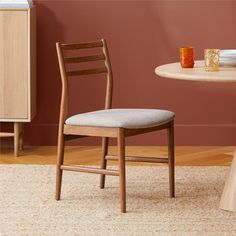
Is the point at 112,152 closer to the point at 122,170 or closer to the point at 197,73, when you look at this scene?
the point at 122,170

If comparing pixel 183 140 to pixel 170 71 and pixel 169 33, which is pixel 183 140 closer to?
pixel 169 33

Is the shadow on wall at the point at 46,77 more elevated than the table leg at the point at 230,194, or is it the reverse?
the shadow on wall at the point at 46,77

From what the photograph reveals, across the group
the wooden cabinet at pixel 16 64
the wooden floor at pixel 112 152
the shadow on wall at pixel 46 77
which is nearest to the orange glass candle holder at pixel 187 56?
the wooden floor at pixel 112 152

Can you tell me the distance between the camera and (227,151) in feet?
18.1

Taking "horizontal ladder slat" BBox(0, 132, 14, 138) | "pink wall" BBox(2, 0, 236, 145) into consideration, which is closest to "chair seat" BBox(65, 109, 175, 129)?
"horizontal ladder slat" BBox(0, 132, 14, 138)

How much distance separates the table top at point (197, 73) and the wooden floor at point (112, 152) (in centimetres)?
A: 133

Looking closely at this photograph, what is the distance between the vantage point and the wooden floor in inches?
205

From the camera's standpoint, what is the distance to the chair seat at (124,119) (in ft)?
12.8

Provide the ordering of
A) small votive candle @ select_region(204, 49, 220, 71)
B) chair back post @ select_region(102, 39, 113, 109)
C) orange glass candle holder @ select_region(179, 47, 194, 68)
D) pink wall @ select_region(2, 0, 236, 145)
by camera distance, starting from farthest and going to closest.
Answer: pink wall @ select_region(2, 0, 236, 145), chair back post @ select_region(102, 39, 113, 109), orange glass candle holder @ select_region(179, 47, 194, 68), small votive candle @ select_region(204, 49, 220, 71)

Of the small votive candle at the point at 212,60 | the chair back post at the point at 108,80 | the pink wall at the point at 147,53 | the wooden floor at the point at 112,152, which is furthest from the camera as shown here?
the pink wall at the point at 147,53

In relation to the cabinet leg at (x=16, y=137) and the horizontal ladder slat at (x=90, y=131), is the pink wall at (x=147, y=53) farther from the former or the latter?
the horizontal ladder slat at (x=90, y=131)

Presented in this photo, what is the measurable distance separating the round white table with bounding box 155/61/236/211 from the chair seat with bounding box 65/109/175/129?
0.86 ft

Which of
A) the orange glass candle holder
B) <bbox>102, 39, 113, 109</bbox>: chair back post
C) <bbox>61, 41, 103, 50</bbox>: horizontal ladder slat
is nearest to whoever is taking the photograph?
the orange glass candle holder

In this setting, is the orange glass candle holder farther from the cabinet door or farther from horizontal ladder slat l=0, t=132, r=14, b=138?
horizontal ladder slat l=0, t=132, r=14, b=138
